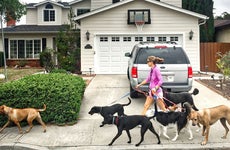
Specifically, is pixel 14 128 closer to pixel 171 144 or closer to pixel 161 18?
pixel 171 144

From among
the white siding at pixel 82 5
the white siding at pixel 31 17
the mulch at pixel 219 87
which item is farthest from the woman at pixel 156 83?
the white siding at pixel 31 17

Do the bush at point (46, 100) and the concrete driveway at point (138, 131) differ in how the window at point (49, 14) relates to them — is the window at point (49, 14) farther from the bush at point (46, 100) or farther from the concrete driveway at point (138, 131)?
the bush at point (46, 100)

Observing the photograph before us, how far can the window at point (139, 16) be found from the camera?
58.1 feet

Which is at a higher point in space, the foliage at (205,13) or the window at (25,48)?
the foliage at (205,13)

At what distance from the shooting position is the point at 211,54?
1983 centimetres

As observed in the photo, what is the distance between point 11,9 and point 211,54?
14.9 metres

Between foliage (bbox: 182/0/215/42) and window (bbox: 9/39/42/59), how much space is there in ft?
43.7

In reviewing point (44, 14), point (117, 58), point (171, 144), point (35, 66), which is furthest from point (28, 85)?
point (44, 14)

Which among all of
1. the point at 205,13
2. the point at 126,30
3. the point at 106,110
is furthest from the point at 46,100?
the point at 205,13

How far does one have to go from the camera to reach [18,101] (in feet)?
24.5

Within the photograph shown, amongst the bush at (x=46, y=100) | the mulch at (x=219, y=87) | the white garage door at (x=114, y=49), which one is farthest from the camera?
the white garage door at (x=114, y=49)

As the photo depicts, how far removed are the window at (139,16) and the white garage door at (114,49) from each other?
0.96 m

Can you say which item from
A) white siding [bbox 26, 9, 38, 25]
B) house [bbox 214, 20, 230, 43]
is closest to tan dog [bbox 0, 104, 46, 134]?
house [bbox 214, 20, 230, 43]

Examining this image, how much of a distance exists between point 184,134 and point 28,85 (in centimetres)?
408
